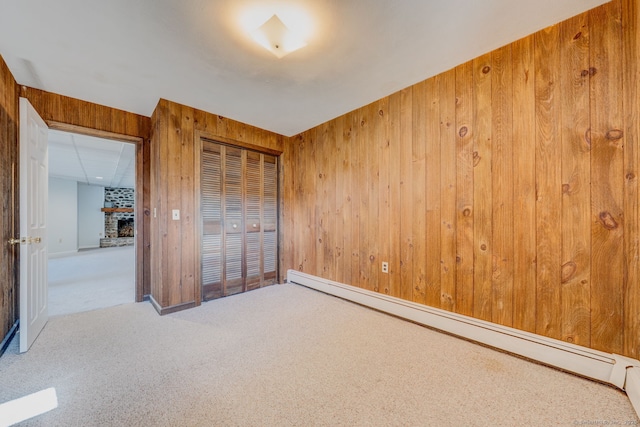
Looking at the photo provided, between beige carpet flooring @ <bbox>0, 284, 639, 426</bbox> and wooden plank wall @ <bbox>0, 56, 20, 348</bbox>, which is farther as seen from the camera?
wooden plank wall @ <bbox>0, 56, 20, 348</bbox>

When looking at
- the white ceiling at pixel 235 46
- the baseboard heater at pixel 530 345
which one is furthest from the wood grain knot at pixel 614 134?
the baseboard heater at pixel 530 345

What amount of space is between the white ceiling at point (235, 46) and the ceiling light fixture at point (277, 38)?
0.08m

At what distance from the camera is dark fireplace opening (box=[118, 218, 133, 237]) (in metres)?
8.99

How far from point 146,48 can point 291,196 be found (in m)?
2.34

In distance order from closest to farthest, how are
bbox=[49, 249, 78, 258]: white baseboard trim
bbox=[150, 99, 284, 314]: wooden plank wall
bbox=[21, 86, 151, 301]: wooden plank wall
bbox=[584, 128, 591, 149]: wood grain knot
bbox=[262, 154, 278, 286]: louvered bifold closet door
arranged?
bbox=[584, 128, 591, 149]: wood grain knot
bbox=[21, 86, 151, 301]: wooden plank wall
bbox=[150, 99, 284, 314]: wooden plank wall
bbox=[262, 154, 278, 286]: louvered bifold closet door
bbox=[49, 249, 78, 258]: white baseboard trim

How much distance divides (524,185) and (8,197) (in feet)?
13.3

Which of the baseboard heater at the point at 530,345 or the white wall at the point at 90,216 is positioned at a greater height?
the white wall at the point at 90,216

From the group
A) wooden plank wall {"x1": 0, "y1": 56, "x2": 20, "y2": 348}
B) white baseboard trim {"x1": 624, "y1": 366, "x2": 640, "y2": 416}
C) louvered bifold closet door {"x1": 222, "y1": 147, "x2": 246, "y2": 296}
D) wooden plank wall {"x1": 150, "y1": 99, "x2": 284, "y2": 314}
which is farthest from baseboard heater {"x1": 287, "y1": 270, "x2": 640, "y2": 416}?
wooden plank wall {"x1": 0, "y1": 56, "x2": 20, "y2": 348}

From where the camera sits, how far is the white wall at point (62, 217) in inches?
275

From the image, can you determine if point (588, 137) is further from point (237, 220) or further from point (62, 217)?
point (62, 217)

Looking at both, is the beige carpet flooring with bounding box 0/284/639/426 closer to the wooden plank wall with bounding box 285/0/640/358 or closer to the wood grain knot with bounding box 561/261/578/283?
the wooden plank wall with bounding box 285/0/640/358

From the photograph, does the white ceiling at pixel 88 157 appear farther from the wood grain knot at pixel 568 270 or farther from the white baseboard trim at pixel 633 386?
the white baseboard trim at pixel 633 386

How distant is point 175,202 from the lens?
2.65 m

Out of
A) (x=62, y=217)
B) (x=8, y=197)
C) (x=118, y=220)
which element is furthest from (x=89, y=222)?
(x=8, y=197)
